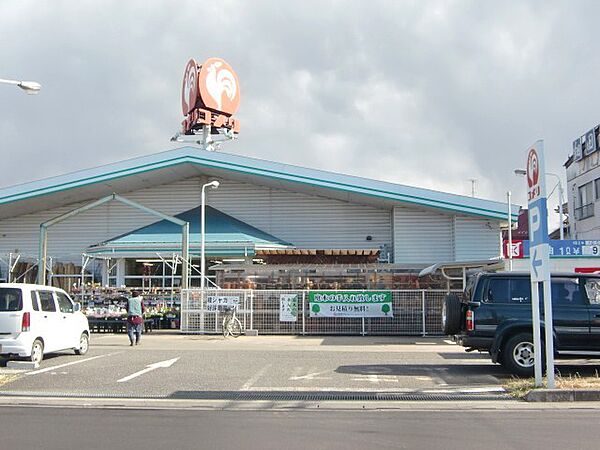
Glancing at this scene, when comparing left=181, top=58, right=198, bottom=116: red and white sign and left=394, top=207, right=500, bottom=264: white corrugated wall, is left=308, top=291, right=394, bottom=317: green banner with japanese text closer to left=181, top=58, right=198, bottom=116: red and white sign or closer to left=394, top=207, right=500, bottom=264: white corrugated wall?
left=394, top=207, right=500, bottom=264: white corrugated wall

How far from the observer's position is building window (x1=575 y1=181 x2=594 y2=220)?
4772 centimetres

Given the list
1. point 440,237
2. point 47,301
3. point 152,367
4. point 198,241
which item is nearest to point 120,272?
point 198,241

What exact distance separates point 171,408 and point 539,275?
239 inches

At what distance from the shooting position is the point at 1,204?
105 ft

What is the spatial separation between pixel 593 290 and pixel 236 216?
22.4 metres

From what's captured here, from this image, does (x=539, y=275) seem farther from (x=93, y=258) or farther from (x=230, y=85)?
(x=230, y=85)

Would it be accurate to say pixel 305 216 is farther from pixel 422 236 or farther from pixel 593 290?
pixel 593 290

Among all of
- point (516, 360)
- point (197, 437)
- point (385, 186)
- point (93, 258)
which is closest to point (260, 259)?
point (385, 186)

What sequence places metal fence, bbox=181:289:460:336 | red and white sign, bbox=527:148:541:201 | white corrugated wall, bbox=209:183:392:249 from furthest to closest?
white corrugated wall, bbox=209:183:392:249 → metal fence, bbox=181:289:460:336 → red and white sign, bbox=527:148:541:201

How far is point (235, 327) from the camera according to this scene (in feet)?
76.4

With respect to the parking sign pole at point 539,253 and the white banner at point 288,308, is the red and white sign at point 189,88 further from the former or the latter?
the parking sign pole at point 539,253

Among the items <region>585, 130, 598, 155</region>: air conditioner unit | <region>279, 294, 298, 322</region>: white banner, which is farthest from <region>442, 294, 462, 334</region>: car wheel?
<region>585, 130, 598, 155</region>: air conditioner unit

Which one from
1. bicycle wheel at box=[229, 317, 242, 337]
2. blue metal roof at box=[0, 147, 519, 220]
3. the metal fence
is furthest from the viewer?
blue metal roof at box=[0, 147, 519, 220]

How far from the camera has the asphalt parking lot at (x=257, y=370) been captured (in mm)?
11914
